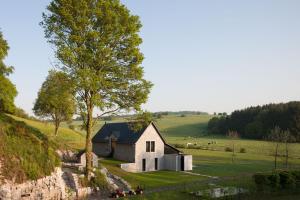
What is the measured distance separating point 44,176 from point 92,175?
6.46 m

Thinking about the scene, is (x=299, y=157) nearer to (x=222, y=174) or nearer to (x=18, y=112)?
(x=222, y=174)

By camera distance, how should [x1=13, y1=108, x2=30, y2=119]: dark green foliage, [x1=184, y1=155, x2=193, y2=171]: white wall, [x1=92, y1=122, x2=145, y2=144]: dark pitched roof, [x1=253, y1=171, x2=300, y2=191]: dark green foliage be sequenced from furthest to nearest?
1. [x1=13, y1=108, x2=30, y2=119]: dark green foliage
2. [x1=92, y1=122, x2=145, y2=144]: dark pitched roof
3. [x1=184, y1=155, x2=193, y2=171]: white wall
4. [x1=253, y1=171, x2=300, y2=191]: dark green foliage

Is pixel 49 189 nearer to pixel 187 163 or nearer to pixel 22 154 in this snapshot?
pixel 22 154

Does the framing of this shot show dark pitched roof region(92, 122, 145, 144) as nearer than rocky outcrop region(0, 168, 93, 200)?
No

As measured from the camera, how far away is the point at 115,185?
36.4 meters

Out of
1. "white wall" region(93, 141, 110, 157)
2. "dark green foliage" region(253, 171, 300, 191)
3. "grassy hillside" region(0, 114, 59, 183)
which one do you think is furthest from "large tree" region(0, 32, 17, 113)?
"dark green foliage" region(253, 171, 300, 191)

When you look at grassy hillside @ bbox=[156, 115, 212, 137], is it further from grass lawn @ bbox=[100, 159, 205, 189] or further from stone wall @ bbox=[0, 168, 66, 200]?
stone wall @ bbox=[0, 168, 66, 200]

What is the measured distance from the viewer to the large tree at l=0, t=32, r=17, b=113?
45.5 m

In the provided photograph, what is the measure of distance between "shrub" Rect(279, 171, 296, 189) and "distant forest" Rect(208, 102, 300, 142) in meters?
65.7

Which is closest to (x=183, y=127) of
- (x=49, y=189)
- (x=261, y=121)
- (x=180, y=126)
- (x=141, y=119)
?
(x=180, y=126)

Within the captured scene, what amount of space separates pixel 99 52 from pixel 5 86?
707 inches

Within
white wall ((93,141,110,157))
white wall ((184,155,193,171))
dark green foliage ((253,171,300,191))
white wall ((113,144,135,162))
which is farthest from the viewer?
white wall ((93,141,110,157))

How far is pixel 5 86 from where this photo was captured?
45.4 m

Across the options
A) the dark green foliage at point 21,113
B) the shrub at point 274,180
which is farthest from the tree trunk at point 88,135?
the dark green foliage at point 21,113
